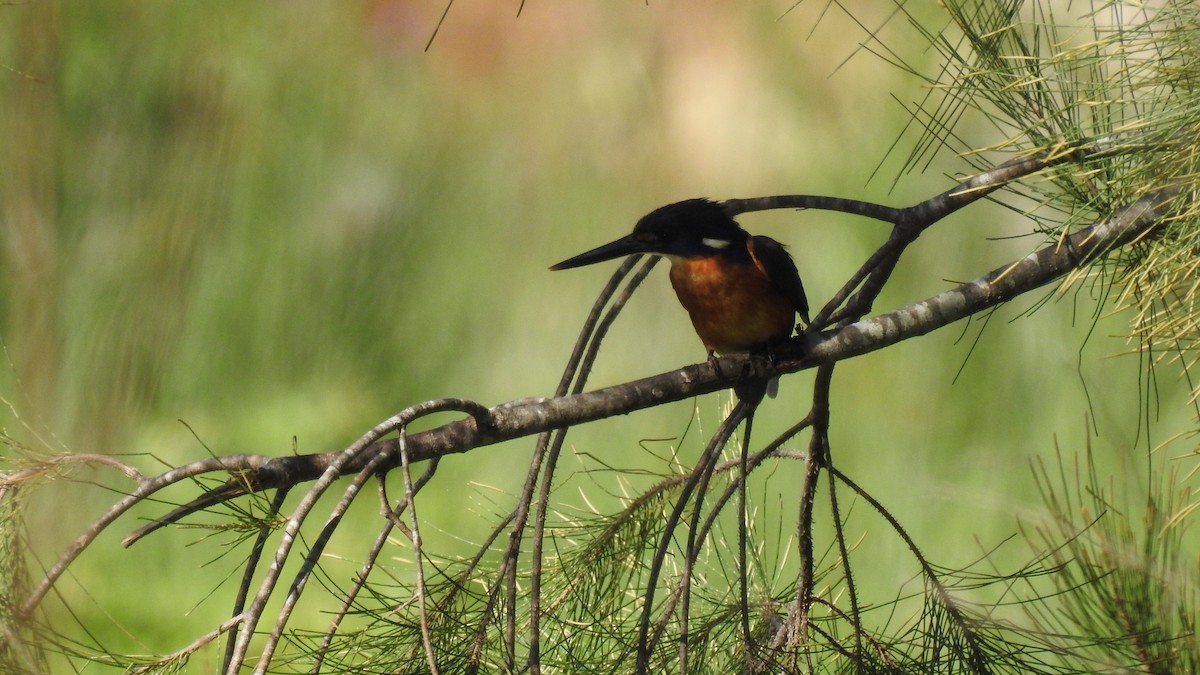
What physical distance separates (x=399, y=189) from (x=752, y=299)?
67.6 inches

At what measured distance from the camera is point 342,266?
2.63m

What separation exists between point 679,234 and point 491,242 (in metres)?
1.66

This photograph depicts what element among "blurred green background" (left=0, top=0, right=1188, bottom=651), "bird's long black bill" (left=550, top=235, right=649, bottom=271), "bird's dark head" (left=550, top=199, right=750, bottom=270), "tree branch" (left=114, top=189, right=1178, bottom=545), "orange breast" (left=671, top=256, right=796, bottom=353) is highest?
"blurred green background" (left=0, top=0, right=1188, bottom=651)

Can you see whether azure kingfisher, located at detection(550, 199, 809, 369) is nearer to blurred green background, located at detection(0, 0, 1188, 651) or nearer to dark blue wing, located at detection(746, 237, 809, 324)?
dark blue wing, located at detection(746, 237, 809, 324)

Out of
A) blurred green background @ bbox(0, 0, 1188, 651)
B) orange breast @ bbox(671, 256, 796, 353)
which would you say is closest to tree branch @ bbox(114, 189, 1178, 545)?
orange breast @ bbox(671, 256, 796, 353)

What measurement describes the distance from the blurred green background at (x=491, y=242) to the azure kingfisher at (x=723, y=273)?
2.89 feet

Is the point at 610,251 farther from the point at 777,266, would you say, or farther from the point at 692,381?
the point at 692,381

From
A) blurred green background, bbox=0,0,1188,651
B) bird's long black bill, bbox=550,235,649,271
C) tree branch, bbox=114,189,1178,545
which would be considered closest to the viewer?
tree branch, bbox=114,189,1178,545

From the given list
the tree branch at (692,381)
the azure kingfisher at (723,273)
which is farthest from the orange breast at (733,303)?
the tree branch at (692,381)

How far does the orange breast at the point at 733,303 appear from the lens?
→ 1.29 m

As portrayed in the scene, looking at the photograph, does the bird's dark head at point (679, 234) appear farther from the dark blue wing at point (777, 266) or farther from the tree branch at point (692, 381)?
the tree branch at point (692, 381)

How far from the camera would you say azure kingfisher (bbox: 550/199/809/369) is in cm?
129

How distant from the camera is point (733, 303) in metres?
1.29

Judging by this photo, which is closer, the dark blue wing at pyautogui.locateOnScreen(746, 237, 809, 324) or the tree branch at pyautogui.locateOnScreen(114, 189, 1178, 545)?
the tree branch at pyautogui.locateOnScreen(114, 189, 1178, 545)
